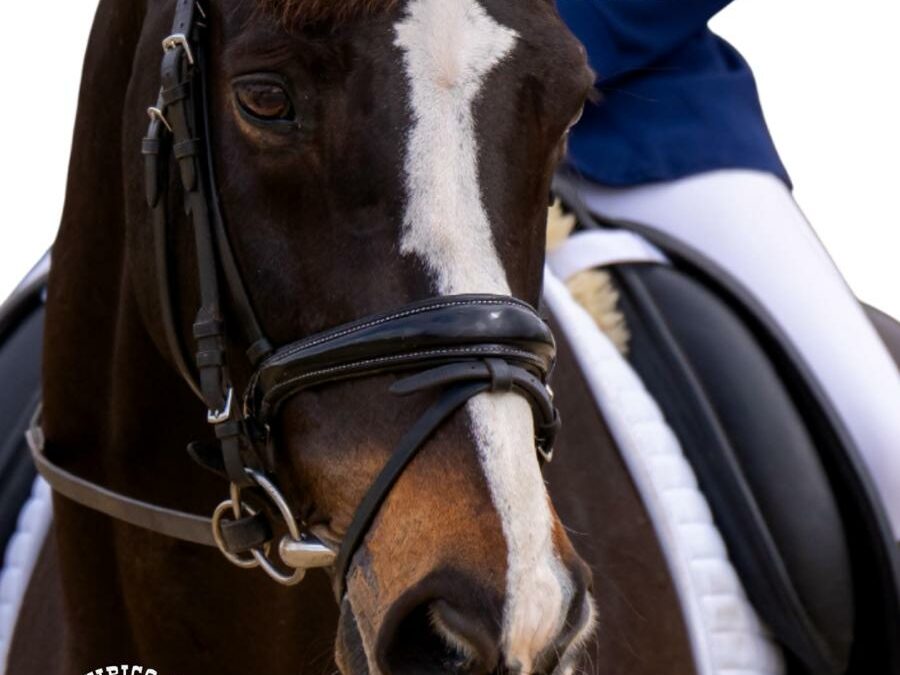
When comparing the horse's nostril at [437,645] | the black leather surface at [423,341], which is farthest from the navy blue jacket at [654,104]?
the horse's nostril at [437,645]

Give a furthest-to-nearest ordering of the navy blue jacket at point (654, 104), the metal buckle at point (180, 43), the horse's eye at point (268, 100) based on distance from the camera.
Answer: the navy blue jacket at point (654, 104) < the metal buckle at point (180, 43) < the horse's eye at point (268, 100)

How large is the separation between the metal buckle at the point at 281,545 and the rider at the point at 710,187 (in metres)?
1.24

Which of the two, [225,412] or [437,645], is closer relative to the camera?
[437,645]

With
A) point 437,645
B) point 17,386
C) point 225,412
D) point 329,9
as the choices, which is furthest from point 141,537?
point 329,9

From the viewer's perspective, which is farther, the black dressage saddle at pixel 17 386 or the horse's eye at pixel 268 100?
the black dressage saddle at pixel 17 386

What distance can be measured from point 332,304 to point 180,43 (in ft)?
1.45

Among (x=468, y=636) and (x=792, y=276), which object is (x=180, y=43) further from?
(x=792, y=276)

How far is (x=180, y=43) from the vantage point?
1.96 metres

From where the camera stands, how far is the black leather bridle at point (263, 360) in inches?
68.3

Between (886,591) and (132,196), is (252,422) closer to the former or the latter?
(132,196)

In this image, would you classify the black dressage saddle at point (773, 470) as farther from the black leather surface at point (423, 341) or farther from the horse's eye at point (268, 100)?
the horse's eye at point (268, 100)

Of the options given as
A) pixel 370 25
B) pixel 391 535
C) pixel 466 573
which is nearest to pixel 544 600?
pixel 466 573

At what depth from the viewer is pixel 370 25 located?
5.98ft

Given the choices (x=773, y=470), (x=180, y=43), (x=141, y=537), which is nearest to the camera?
(x=180, y=43)
